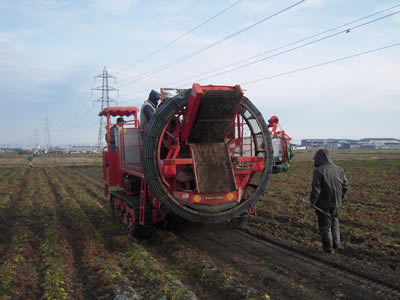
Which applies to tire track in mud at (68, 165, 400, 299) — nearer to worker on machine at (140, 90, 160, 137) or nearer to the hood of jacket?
the hood of jacket

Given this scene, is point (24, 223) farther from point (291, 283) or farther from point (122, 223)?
point (291, 283)

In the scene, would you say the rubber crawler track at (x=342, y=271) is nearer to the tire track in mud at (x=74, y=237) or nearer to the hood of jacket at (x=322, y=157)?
the hood of jacket at (x=322, y=157)

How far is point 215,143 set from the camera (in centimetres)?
724

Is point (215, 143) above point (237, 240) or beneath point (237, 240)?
above

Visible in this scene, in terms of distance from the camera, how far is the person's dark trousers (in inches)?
250

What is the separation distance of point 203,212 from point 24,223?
5.83 metres

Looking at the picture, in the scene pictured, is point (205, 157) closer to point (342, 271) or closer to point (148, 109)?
point (148, 109)

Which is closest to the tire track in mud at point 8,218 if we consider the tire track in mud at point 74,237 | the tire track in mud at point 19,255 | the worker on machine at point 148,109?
the tire track in mud at point 19,255

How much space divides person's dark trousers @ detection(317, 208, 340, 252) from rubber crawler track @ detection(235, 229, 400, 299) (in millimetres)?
398

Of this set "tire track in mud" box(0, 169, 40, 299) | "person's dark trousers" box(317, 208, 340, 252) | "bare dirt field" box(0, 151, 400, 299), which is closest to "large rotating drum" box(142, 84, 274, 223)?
"bare dirt field" box(0, 151, 400, 299)

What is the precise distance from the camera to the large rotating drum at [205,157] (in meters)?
6.64

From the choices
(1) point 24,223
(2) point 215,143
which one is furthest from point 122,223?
(2) point 215,143

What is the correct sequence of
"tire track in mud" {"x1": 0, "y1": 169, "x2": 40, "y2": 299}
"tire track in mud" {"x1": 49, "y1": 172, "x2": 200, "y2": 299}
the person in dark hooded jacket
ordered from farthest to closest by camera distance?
1. the person in dark hooded jacket
2. "tire track in mud" {"x1": 0, "y1": 169, "x2": 40, "y2": 299}
3. "tire track in mud" {"x1": 49, "y1": 172, "x2": 200, "y2": 299}

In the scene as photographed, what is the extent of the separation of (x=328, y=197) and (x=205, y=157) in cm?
247
